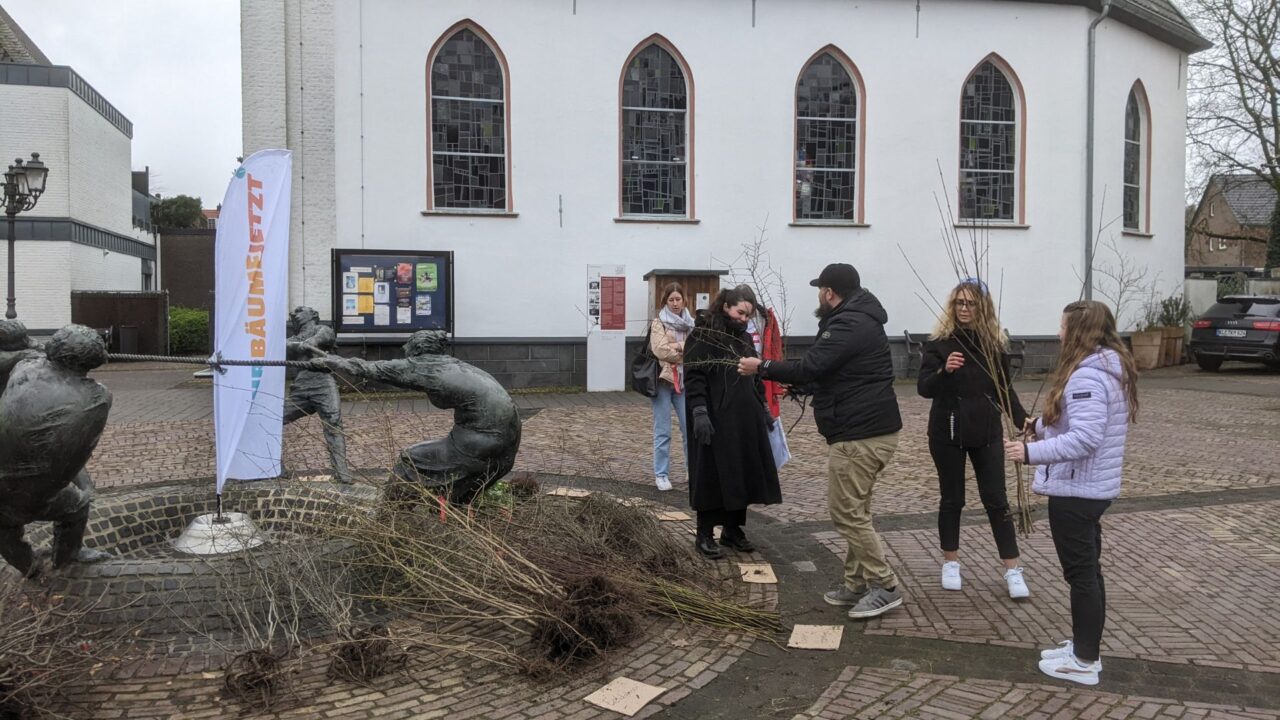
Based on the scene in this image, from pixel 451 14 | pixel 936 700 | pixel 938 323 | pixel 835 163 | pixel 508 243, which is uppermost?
pixel 451 14

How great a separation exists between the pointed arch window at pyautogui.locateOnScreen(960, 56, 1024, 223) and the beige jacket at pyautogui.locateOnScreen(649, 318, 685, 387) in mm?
12356

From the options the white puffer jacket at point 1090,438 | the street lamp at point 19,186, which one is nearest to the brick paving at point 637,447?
the white puffer jacket at point 1090,438

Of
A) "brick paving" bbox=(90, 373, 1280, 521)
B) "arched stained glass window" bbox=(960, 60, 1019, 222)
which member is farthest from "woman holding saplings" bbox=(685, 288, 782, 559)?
"arched stained glass window" bbox=(960, 60, 1019, 222)

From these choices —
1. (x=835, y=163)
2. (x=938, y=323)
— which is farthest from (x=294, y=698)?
(x=835, y=163)

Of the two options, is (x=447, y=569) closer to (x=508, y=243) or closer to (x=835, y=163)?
(x=508, y=243)

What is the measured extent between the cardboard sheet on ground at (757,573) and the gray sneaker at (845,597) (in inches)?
16.3

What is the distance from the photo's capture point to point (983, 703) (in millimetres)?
3785

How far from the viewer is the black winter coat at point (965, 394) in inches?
196

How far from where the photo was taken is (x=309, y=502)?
219 inches

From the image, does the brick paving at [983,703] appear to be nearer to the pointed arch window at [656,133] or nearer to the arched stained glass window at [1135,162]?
the pointed arch window at [656,133]

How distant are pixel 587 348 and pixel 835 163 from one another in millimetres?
6165

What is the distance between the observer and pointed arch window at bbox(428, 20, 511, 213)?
52.9 ft

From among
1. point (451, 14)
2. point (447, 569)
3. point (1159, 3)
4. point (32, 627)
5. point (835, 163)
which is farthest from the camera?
point (1159, 3)

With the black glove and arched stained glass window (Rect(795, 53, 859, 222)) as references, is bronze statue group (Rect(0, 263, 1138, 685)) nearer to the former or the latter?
the black glove
